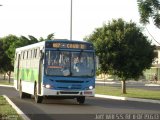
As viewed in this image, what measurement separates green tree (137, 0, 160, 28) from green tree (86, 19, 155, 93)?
212 inches

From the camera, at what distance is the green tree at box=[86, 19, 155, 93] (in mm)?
35844

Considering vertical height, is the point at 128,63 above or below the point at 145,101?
above

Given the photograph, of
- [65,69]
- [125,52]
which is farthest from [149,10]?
[65,69]

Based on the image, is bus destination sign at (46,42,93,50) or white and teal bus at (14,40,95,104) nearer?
white and teal bus at (14,40,95,104)

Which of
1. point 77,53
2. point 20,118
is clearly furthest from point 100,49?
point 20,118

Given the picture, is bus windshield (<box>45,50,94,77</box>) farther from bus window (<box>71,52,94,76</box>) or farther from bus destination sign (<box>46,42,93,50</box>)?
bus destination sign (<box>46,42,93,50</box>)

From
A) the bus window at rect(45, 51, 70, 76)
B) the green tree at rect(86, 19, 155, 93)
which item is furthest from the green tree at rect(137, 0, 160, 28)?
the bus window at rect(45, 51, 70, 76)

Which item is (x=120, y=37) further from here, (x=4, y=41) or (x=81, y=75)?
(x=4, y=41)

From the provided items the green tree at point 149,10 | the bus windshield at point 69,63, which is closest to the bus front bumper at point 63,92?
the bus windshield at point 69,63

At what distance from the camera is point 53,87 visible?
2405cm

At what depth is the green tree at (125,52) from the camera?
3584 cm

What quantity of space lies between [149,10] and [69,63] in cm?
821

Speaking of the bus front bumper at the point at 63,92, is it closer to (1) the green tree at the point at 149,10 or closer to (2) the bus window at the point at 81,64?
(2) the bus window at the point at 81,64

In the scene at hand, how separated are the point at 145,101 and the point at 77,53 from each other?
22.3 ft
